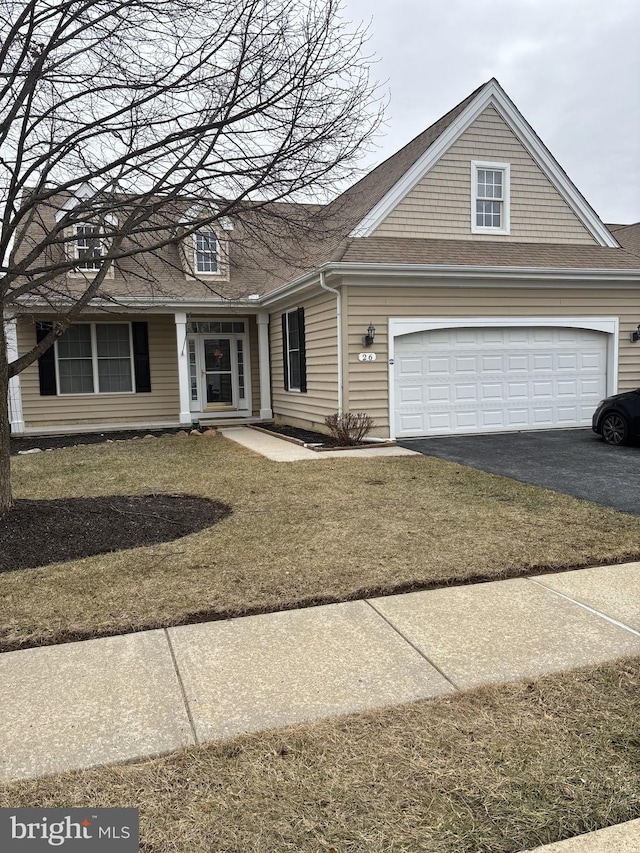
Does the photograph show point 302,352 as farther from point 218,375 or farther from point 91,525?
point 91,525

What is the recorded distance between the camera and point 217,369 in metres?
17.3

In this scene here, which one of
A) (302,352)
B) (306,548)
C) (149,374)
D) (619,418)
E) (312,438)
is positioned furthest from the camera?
(149,374)

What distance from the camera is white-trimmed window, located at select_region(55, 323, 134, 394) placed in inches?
624

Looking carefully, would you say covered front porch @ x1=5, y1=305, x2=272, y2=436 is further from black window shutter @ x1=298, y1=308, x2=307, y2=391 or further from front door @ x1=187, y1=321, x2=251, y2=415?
black window shutter @ x1=298, y1=308, x2=307, y2=391

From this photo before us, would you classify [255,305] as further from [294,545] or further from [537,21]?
[294,545]

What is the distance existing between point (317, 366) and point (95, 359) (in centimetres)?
648

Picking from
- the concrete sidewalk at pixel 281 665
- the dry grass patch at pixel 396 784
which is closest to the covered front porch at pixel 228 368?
the concrete sidewalk at pixel 281 665

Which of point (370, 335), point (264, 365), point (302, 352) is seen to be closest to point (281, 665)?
point (370, 335)

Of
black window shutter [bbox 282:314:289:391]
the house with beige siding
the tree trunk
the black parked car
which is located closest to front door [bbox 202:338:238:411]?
the house with beige siding

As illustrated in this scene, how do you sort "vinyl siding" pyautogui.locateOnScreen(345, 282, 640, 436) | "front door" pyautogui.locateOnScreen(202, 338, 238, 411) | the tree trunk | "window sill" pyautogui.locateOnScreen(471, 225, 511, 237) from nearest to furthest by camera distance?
the tree trunk → "vinyl siding" pyautogui.locateOnScreen(345, 282, 640, 436) → "window sill" pyautogui.locateOnScreen(471, 225, 511, 237) → "front door" pyautogui.locateOnScreen(202, 338, 238, 411)

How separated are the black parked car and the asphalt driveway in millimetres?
250

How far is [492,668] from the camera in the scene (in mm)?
3176

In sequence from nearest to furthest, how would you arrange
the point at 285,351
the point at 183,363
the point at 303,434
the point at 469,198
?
the point at 469,198 → the point at 303,434 → the point at 183,363 → the point at 285,351

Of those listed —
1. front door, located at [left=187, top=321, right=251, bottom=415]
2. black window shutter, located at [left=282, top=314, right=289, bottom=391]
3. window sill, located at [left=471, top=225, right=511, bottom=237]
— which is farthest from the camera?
front door, located at [left=187, top=321, right=251, bottom=415]
